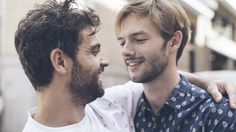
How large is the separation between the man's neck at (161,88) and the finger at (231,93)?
11.8 inches

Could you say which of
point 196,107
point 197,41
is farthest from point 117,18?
point 197,41

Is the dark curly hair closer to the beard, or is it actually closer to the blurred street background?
the beard

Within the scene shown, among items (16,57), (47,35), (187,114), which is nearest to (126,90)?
(187,114)

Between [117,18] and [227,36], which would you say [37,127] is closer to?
[117,18]

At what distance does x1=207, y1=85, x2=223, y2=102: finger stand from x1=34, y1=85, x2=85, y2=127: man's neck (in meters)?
0.72

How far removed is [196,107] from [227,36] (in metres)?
16.0

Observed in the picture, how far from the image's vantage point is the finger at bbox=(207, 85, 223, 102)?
267 centimetres

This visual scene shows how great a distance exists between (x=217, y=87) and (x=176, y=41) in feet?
1.20

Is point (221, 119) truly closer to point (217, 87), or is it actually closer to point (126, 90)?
point (217, 87)

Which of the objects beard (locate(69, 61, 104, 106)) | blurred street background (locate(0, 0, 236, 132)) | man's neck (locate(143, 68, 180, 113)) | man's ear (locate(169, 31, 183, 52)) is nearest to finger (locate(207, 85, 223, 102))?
man's neck (locate(143, 68, 180, 113))

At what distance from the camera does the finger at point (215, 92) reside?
2.67 metres

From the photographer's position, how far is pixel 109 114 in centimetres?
282

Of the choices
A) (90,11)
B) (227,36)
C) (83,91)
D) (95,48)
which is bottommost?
(227,36)

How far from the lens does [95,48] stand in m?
2.78
